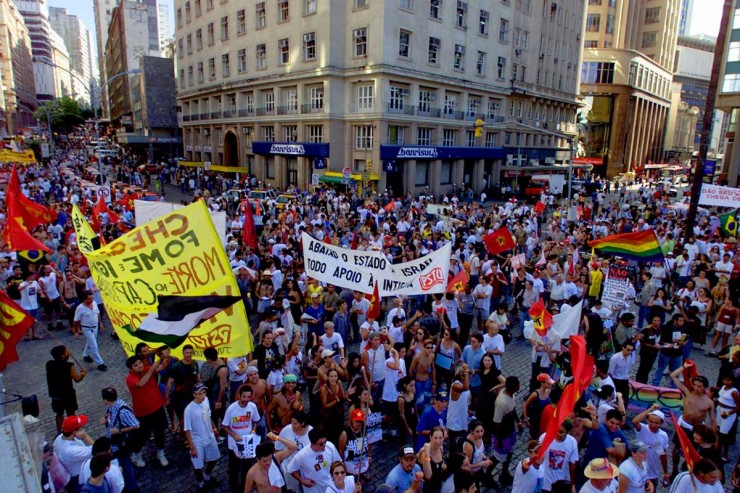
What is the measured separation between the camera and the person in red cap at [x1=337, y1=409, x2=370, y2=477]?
5934 mm

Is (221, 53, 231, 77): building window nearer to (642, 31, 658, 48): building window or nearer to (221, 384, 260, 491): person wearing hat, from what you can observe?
(221, 384, 260, 491): person wearing hat

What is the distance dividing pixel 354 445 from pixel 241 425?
137 centimetres

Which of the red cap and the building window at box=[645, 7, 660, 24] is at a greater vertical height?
the building window at box=[645, 7, 660, 24]

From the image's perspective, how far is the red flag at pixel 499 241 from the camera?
44.7 ft

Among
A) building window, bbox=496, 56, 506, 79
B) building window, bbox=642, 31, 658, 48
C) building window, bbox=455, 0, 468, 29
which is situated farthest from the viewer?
building window, bbox=642, 31, 658, 48

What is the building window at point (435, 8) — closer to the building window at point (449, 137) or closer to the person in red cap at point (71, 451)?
the building window at point (449, 137)

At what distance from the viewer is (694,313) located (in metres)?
9.75

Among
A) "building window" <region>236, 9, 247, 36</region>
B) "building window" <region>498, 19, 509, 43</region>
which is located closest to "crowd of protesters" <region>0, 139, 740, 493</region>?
"building window" <region>236, 9, 247, 36</region>

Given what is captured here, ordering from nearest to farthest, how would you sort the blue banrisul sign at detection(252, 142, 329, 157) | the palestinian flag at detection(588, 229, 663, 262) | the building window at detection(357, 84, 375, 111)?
1. the palestinian flag at detection(588, 229, 663, 262)
2. the building window at detection(357, 84, 375, 111)
3. the blue banrisul sign at detection(252, 142, 329, 157)

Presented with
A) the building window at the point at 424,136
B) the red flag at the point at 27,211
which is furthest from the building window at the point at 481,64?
the red flag at the point at 27,211

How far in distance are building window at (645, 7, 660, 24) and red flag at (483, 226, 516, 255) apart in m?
88.9

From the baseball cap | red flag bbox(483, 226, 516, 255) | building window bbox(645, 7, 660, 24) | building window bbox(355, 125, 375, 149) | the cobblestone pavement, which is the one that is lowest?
the cobblestone pavement

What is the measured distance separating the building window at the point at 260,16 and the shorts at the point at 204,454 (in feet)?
139

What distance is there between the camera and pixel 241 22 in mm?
45000
